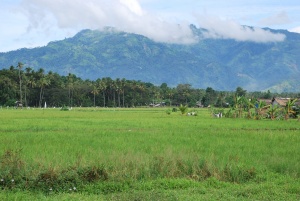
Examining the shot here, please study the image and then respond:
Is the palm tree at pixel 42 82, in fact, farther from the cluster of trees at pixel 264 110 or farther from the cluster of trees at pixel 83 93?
the cluster of trees at pixel 264 110

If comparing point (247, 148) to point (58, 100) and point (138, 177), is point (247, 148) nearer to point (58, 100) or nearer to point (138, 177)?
point (138, 177)

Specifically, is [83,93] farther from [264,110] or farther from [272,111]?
[272,111]

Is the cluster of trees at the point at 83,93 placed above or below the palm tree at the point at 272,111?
above

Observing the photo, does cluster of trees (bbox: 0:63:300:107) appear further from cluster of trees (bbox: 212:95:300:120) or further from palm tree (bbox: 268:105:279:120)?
palm tree (bbox: 268:105:279:120)

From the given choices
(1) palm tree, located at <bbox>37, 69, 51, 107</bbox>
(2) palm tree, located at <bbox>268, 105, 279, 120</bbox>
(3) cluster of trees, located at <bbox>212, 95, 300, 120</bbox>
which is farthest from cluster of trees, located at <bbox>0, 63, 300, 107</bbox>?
(2) palm tree, located at <bbox>268, 105, 279, 120</bbox>

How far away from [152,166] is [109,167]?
1.04m

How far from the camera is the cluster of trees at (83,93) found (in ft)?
241

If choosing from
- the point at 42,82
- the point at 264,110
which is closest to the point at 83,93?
the point at 42,82

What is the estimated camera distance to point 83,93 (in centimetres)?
8394

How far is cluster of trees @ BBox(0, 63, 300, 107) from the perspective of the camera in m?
73.6

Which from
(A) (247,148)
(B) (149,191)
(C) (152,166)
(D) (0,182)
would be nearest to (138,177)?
(C) (152,166)

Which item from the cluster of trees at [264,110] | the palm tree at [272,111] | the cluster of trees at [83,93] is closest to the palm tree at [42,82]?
the cluster of trees at [83,93]

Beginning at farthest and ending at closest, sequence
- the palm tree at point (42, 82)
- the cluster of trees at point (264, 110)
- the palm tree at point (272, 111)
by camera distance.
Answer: the palm tree at point (42, 82)
the palm tree at point (272, 111)
the cluster of trees at point (264, 110)

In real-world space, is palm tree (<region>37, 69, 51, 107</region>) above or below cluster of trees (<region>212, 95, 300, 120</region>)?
above
